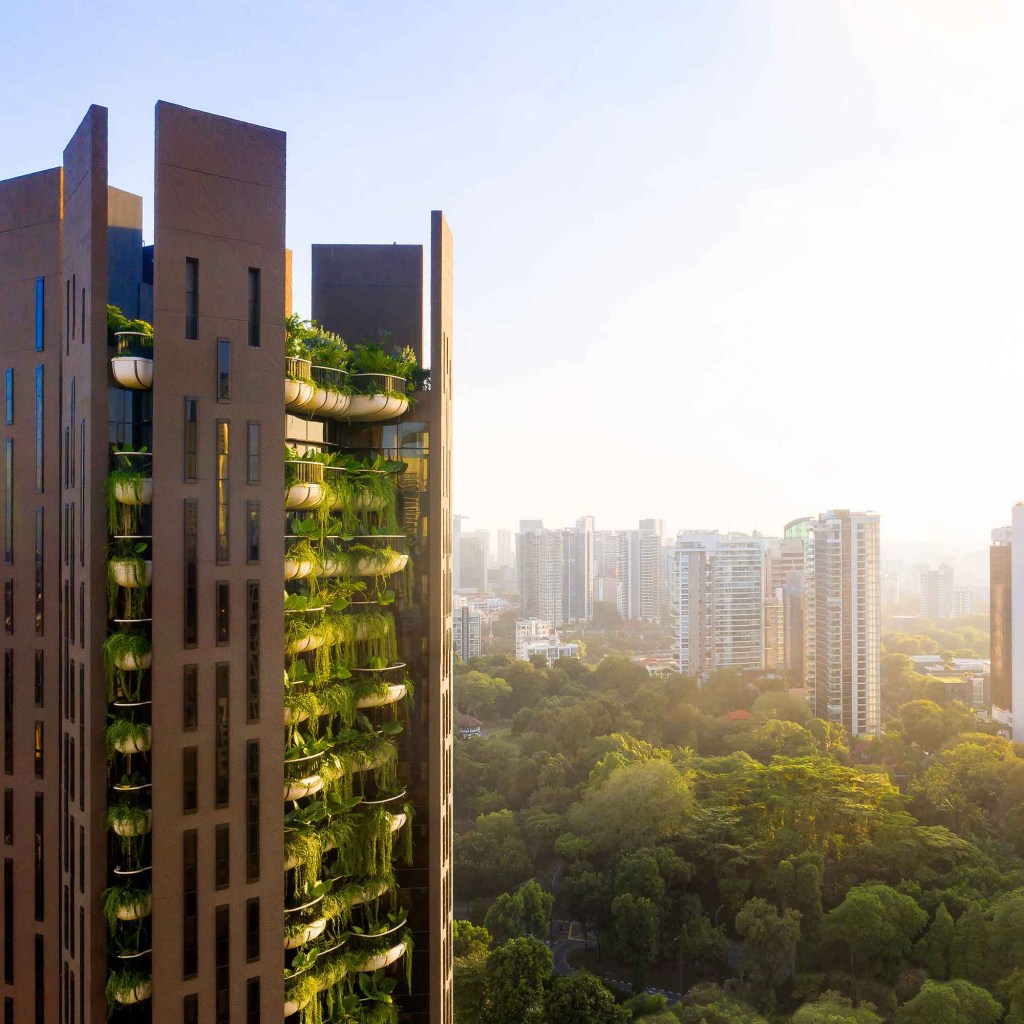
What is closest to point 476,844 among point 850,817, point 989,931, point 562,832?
point 562,832

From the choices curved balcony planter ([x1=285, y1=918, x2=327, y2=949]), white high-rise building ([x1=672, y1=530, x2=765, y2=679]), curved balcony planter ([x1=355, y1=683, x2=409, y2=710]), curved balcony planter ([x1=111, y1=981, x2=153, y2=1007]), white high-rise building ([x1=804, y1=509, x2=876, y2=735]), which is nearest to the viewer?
curved balcony planter ([x1=111, y1=981, x2=153, y2=1007])

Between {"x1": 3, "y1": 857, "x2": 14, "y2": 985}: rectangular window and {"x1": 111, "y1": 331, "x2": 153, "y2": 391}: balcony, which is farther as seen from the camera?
{"x1": 3, "y1": 857, "x2": 14, "y2": 985}: rectangular window

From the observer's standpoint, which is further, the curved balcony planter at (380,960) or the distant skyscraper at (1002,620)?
the distant skyscraper at (1002,620)

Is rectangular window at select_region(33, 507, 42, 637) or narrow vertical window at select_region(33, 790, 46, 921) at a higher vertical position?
rectangular window at select_region(33, 507, 42, 637)

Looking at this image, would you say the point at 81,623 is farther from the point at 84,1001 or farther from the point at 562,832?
the point at 562,832

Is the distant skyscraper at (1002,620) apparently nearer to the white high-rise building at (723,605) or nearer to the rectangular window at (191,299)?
the white high-rise building at (723,605)

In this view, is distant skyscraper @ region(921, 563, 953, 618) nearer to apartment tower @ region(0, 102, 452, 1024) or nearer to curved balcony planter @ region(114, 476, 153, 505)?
apartment tower @ region(0, 102, 452, 1024)

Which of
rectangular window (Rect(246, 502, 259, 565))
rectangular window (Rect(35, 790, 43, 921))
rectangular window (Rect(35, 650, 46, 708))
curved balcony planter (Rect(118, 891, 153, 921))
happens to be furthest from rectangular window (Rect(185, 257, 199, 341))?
rectangular window (Rect(35, 790, 43, 921))

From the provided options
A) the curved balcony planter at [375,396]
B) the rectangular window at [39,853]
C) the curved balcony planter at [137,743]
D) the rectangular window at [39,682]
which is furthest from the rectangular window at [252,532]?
the rectangular window at [39,853]
